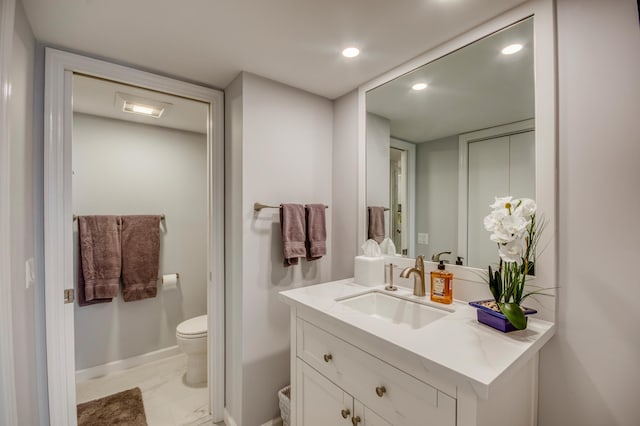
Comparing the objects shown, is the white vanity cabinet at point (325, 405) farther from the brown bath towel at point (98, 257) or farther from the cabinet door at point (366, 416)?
the brown bath towel at point (98, 257)

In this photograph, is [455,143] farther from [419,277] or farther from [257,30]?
[257,30]

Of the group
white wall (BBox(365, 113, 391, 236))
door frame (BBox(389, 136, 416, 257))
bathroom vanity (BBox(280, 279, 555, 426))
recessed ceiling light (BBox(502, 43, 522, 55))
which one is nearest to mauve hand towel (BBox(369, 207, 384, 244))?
white wall (BBox(365, 113, 391, 236))

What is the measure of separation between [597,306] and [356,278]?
3.47ft

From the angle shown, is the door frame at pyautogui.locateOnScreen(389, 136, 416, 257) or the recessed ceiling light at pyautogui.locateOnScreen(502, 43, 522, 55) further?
the door frame at pyautogui.locateOnScreen(389, 136, 416, 257)

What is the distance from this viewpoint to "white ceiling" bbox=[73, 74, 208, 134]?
74.6 inches

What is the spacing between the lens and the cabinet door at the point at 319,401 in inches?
44.9

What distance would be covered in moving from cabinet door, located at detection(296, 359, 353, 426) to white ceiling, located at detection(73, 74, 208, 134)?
6.18 feet

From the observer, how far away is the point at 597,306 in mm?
979

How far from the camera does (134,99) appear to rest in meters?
2.13

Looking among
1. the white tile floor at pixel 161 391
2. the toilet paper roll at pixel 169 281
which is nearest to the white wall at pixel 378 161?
the white tile floor at pixel 161 391

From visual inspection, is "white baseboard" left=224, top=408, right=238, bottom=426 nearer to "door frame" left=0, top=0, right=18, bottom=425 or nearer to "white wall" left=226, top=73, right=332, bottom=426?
"white wall" left=226, top=73, right=332, bottom=426

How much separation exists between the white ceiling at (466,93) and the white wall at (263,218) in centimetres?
61

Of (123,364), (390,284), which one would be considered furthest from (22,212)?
(123,364)

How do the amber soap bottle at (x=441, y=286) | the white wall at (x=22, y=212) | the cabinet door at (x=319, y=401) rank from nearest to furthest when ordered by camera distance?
the white wall at (x=22, y=212), the cabinet door at (x=319, y=401), the amber soap bottle at (x=441, y=286)
